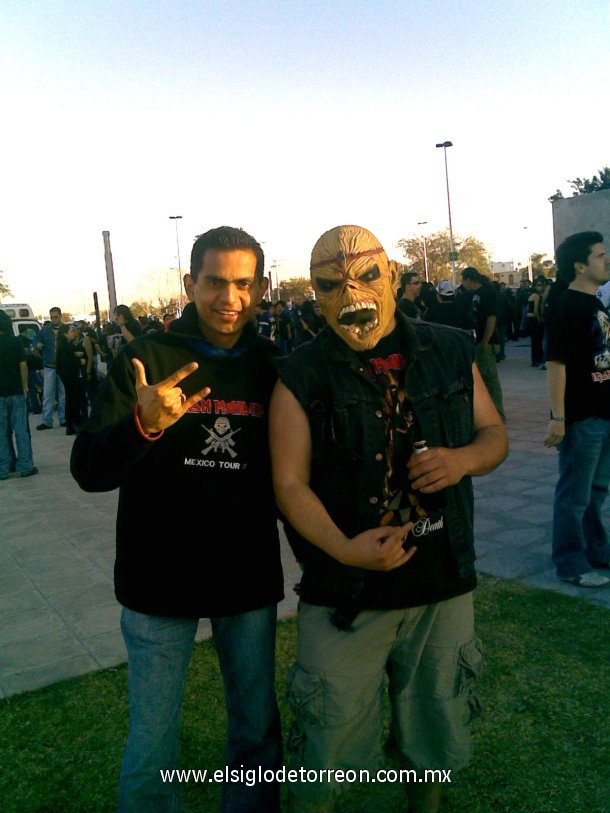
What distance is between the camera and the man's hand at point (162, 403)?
1.97m

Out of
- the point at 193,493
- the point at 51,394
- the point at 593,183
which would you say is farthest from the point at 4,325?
the point at 593,183

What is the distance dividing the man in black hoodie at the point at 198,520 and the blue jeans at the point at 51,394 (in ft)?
38.9

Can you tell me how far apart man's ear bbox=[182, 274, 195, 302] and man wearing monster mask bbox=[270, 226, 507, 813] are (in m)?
0.39

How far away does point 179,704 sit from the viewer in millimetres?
2182

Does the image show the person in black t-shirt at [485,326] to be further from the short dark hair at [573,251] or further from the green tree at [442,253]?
the green tree at [442,253]

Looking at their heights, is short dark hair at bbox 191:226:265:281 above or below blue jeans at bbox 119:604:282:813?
above

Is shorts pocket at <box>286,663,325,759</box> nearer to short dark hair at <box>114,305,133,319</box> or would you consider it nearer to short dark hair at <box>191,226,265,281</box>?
short dark hair at <box>191,226,265,281</box>

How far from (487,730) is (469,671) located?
3.39 ft

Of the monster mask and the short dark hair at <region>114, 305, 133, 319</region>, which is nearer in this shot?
the monster mask

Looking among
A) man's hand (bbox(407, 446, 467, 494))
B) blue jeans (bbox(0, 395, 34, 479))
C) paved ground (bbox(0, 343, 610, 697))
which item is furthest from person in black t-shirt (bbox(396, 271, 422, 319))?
man's hand (bbox(407, 446, 467, 494))

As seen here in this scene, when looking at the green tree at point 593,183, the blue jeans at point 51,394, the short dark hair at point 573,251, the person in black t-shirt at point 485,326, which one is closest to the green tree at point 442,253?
the green tree at point 593,183

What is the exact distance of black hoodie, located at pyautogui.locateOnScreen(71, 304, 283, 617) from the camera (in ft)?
6.98

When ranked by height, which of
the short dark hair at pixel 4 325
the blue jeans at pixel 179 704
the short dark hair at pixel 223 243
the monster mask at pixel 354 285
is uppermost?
the short dark hair at pixel 4 325

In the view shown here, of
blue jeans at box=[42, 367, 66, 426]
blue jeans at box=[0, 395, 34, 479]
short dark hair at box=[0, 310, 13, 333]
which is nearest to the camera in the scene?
short dark hair at box=[0, 310, 13, 333]
